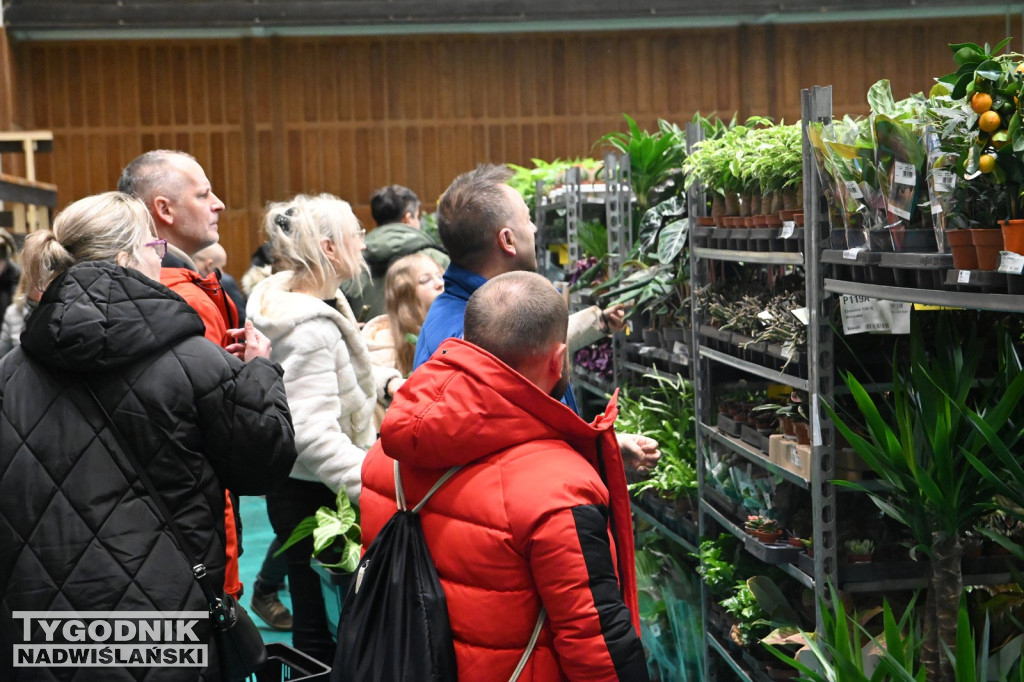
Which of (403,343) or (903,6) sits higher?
(903,6)

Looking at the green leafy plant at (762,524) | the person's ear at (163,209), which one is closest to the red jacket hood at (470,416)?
the green leafy plant at (762,524)

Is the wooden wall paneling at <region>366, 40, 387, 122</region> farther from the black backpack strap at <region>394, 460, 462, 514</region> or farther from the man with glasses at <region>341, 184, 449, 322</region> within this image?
the black backpack strap at <region>394, 460, 462, 514</region>

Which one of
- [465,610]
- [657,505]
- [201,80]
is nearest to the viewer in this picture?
[465,610]

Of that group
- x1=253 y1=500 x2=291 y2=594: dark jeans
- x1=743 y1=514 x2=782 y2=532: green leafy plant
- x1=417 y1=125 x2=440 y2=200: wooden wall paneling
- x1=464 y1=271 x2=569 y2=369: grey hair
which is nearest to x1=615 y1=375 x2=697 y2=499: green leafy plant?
x1=743 y1=514 x2=782 y2=532: green leafy plant

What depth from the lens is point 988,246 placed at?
6.23 ft

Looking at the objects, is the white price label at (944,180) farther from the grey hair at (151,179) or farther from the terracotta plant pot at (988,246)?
the grey hair at (151,179)

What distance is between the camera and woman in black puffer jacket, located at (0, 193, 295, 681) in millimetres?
2199

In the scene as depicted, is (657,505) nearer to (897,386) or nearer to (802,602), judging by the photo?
(802,602)

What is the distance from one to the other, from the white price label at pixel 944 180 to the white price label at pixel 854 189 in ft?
0.98

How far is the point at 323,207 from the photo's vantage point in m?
3.51

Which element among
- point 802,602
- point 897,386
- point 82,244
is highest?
point 82,244

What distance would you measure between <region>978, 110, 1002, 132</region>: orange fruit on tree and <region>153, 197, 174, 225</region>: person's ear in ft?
6.62

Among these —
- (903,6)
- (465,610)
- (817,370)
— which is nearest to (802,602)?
(817,370)

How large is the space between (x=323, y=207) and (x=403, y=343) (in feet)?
2.84
